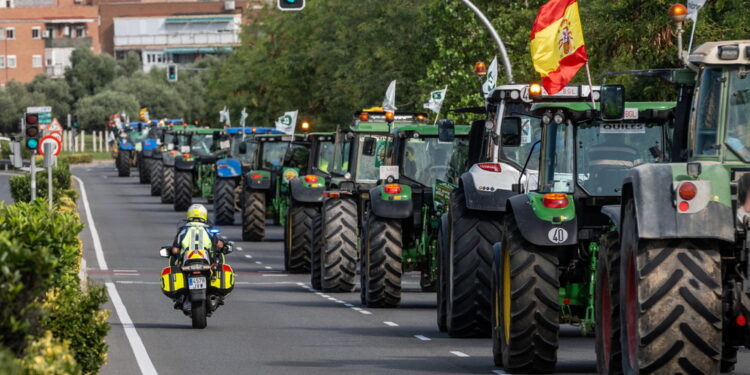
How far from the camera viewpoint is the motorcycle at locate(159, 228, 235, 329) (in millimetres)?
19953

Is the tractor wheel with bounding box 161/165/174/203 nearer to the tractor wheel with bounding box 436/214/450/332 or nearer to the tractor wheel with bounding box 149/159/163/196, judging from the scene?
the tractor wheel with bounding box 149/159/163/196

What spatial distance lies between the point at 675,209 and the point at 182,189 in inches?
1623

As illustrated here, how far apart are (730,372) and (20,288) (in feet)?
22.3

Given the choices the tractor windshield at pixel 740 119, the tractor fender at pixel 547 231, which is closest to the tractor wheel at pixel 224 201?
the tractor fender at pixel 547 231

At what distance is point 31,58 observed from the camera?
6107 inches

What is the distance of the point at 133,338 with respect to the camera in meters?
19.0

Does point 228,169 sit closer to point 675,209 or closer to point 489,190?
point 489,190

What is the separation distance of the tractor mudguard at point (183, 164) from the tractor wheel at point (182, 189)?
4.5 inches

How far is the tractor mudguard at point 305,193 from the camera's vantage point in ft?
98.3

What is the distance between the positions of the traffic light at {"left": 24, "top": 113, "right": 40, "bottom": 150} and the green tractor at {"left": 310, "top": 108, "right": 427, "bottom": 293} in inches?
505

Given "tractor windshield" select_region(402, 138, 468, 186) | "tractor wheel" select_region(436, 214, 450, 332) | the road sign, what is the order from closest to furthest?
"tractor wheel" select_region(436, 214, 450, 332) → "tractor windshield" select_region(402, 138, 468, 186) → the road sign

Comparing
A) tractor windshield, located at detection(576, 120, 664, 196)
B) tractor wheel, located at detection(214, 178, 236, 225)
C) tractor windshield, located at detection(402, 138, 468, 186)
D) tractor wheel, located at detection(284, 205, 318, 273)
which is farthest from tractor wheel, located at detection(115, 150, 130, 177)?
tractor windshield, located at detection(576, 120, 664, 196)

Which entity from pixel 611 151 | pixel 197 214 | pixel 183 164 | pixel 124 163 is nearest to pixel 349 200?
pixel 197 214

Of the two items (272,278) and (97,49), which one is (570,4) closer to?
(272,278)
